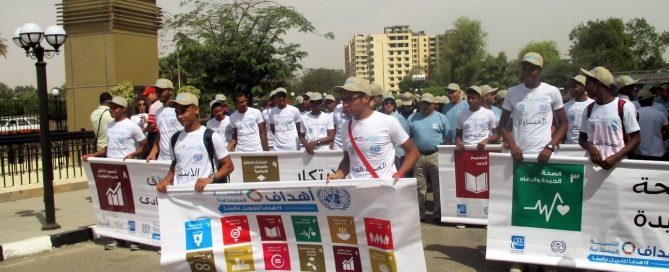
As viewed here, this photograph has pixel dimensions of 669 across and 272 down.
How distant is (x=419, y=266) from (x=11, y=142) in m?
11.3

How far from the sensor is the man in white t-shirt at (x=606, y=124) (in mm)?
5492

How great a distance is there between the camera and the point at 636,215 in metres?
5.30

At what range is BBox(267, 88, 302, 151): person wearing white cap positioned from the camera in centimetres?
993

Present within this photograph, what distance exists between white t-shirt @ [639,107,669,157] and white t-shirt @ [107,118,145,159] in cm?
636

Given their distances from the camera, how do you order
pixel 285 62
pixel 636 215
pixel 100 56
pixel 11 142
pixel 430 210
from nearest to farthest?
pixel 636 215
pixel 430 210
pixel 11 142
pixel 100 56
pixel 285 62

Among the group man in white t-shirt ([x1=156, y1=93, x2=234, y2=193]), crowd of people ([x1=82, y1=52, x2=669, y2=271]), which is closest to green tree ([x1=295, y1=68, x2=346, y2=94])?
crowd of people ([x1=82, y1=52, x2=669, y2=271])

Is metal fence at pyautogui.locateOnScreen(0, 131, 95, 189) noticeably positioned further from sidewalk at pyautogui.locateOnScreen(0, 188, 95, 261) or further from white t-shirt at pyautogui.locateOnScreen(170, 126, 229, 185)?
white t-shirt at pyautogui.locateOnScreen(170, 126, 229, 185)

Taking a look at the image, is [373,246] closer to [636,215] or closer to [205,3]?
[636,215]

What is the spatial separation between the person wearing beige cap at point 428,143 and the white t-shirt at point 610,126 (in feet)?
9.76

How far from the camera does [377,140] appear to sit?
197 inches

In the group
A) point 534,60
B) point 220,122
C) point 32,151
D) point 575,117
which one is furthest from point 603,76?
point 32,151

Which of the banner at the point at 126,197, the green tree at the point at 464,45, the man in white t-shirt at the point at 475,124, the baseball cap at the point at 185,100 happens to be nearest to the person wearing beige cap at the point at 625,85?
the man in white t-shirt at the point at 475,124

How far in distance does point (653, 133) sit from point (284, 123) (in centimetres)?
547

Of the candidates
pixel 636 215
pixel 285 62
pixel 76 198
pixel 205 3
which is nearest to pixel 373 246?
pixel 636 215
